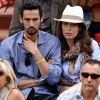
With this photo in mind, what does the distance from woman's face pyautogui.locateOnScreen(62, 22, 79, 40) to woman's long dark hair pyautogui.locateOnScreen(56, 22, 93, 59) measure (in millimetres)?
55

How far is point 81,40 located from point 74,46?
105 mm

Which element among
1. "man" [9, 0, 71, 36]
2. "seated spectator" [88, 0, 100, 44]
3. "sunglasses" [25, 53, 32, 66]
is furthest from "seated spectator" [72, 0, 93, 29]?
"sunglasses" [25, 53, 32, 66]

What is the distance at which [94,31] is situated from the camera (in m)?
5.82

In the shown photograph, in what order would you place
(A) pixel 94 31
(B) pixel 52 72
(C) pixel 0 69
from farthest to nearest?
(A) pixel 94 31 < (B) pixel 52 72 < (C) pixel 0 69

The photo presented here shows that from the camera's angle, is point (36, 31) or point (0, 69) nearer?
point (0, 69)

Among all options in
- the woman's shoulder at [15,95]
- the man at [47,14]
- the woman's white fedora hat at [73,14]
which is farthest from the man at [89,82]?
the man at [47,14]

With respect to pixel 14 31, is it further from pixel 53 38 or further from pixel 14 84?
pixel 14 84

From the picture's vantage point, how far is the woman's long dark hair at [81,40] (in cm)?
524

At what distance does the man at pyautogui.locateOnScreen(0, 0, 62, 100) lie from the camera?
5.27 metres

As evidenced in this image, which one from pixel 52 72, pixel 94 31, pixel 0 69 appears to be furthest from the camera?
pixel 94 31

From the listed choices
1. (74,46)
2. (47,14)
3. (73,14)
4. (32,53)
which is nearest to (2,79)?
(32,53)

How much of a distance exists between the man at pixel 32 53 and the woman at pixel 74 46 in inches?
3.4

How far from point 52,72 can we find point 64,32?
19.1 inches

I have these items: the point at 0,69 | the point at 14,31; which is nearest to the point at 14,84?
the point at 0,69
